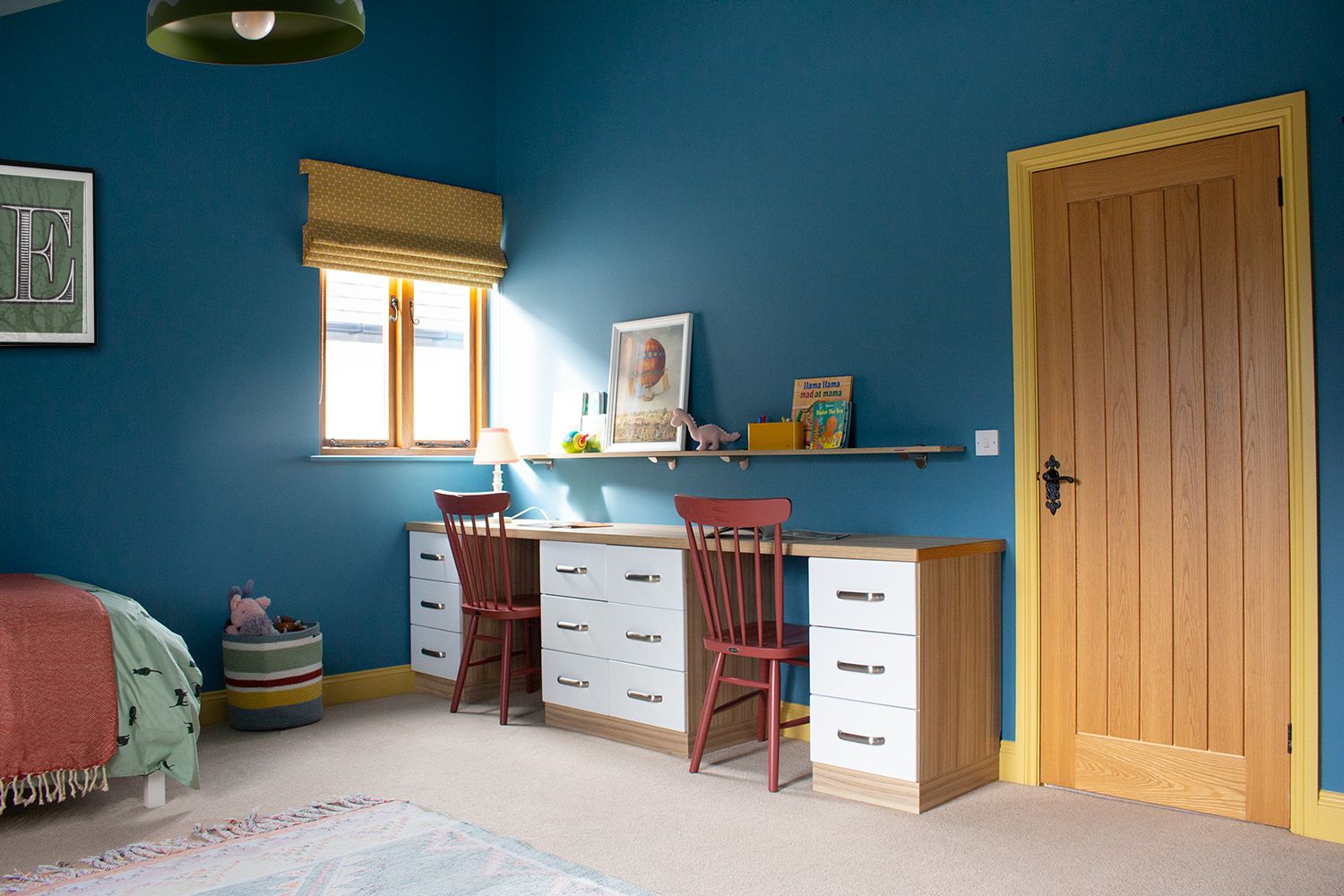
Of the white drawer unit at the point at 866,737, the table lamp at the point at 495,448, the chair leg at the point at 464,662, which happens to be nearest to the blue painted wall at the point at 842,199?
the table lamp at the point at 495,448

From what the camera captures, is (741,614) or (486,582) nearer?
(741,614)

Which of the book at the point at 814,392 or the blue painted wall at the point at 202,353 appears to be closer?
the book at the point at 814,392

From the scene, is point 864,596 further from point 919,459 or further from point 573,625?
point 573,625

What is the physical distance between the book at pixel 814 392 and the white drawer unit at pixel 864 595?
726 mm

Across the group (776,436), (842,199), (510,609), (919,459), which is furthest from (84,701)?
(842,199)

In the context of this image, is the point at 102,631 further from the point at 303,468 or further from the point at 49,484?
the point at 303,468

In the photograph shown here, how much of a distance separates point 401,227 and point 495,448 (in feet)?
3.39

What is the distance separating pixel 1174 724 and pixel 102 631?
9.65 ft

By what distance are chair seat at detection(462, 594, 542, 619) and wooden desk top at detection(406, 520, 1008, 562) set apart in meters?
0.25

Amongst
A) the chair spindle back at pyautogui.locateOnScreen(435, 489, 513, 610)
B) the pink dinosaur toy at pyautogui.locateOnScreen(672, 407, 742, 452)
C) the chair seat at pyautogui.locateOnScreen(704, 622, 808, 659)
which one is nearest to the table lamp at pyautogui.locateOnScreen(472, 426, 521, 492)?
the chair spindle back at pyautogui.locateOnScreen(435, 489, 513, 610)

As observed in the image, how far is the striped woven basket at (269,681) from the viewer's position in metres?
3.95

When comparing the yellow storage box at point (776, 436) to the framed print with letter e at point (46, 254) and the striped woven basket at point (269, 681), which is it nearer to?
the striped woven basket at point (269, 681)

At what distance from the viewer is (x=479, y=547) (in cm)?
415

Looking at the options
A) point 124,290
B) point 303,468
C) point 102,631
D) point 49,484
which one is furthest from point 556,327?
point 102,631
